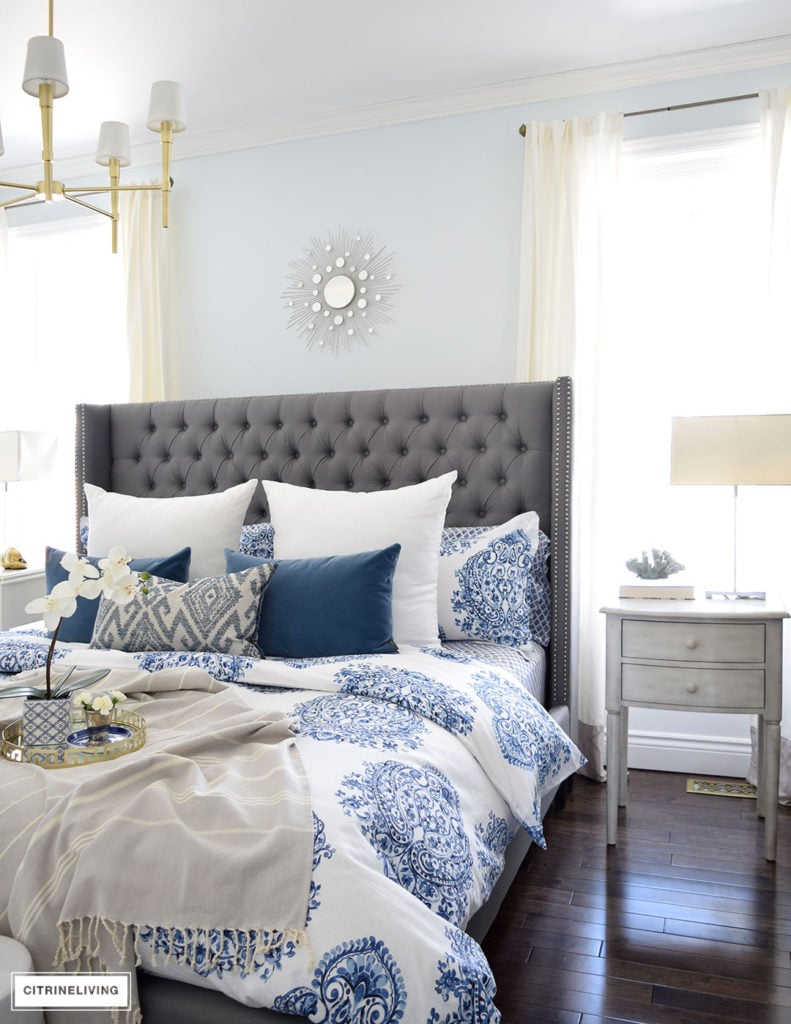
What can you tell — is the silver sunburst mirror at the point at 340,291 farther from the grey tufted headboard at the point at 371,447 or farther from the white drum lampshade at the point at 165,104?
the white drum lampshade at the point at 165,104

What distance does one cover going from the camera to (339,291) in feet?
12.3

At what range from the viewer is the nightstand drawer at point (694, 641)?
2.62 metres

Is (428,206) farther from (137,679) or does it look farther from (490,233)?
(137,679)

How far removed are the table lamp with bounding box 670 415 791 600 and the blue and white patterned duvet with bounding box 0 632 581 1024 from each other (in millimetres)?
993

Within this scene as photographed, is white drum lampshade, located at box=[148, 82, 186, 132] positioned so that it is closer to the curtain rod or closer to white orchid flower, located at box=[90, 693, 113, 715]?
white orchid flower, located at box=[90, 693, 113, 715]

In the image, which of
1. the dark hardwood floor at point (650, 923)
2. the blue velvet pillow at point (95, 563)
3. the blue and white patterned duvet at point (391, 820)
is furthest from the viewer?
the blue velvet pillow at point (95, 563)

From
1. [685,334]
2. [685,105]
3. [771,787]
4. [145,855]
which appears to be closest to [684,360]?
[685,334]

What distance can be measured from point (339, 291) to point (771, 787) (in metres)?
2.56

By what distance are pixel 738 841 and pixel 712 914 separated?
0.53 meters

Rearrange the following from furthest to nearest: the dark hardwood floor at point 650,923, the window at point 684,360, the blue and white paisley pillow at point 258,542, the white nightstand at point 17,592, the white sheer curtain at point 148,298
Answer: the white sheer curtain at point 148,298, the white nightstand at point 17,592, the window at point 684,360, the blue and white paisley pillow at point 258,542, the dark hardwood floor at point 650,923

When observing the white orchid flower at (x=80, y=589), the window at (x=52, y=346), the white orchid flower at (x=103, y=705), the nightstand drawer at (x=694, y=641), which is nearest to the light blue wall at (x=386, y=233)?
the window at (x=52, y=346)

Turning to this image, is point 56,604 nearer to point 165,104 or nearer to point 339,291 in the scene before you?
point 165,104

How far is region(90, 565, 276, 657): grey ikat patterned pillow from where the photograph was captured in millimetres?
2402

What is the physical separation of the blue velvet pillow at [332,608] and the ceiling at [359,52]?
6.25ft
